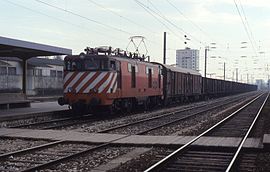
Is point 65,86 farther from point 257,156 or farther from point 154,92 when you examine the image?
point 257,156

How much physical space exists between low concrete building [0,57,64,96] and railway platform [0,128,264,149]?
3307 centimetres

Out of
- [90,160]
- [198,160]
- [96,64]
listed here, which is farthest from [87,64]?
[198,160]

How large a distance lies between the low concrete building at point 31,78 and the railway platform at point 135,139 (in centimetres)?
3307

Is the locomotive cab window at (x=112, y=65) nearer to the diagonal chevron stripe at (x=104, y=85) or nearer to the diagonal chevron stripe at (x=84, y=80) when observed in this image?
the diagonal chevron stripe at (x=104, y=85)

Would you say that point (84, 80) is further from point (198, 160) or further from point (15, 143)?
point (198, 160)

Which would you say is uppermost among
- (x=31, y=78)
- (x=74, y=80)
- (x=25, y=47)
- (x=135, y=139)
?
(x=25, y=47)

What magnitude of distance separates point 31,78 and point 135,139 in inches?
1588

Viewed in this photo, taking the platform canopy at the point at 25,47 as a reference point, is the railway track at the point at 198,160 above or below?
below

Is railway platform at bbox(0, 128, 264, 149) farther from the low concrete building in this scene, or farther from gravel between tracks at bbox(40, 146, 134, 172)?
the low concrete building

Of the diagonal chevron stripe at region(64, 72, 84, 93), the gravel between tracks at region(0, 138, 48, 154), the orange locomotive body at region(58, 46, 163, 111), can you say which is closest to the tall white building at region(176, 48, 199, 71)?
the orange locomotive body at region(58, 46, 163, 111)

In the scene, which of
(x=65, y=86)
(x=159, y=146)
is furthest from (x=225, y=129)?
(x=65, y=86)

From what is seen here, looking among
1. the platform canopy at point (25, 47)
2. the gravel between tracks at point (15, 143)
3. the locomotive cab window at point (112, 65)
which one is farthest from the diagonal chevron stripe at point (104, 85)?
the gravel between tracks at point (15, 143)

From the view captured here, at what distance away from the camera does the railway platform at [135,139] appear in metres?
11.5

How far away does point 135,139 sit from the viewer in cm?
1249
